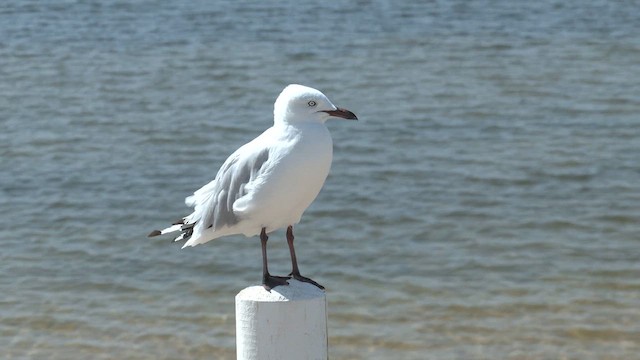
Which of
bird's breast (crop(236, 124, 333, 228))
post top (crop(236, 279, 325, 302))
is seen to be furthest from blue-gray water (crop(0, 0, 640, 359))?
post top (crop(236, 279, 325, 302))

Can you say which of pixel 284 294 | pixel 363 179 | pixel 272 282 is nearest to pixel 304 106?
pixel 272 282

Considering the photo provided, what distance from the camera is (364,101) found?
40.7ft

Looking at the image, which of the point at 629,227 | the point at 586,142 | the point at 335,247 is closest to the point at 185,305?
the point at 335,247

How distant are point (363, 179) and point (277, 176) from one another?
5993 mm

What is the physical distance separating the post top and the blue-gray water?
3459 millimetres

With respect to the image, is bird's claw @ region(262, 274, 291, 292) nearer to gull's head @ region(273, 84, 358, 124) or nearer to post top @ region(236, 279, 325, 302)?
post top @ region(236, 279, 325, 302)

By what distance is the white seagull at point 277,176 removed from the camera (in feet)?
14.5

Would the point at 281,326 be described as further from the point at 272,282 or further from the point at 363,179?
the point at 363,179

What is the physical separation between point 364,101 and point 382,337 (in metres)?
4.99

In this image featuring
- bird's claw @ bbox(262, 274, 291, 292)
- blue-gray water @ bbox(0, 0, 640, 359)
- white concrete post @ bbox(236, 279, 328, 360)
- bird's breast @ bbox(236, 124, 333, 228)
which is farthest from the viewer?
blue-gray water @ bbox(0, 0, 640, 359)

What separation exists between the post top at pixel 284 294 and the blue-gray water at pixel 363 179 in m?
3.46

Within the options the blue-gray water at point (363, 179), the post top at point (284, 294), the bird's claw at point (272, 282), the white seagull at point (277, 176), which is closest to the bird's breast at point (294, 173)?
the white seagull at point (277, 176)

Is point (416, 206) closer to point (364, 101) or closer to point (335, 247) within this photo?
point (335, 247)

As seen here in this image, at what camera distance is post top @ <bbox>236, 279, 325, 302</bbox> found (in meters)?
4.01
